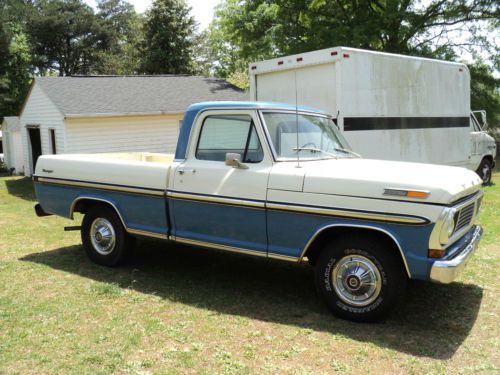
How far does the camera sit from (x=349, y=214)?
4.75 metres

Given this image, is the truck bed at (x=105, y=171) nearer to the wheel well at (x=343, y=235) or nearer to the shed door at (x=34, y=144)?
the wheel well at (x=343, y=235)

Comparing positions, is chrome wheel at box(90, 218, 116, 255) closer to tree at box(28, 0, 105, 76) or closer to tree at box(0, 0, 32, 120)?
tree at box(0, 0, 32, 120)

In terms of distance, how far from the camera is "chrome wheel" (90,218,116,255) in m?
6.72

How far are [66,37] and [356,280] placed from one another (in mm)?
49092

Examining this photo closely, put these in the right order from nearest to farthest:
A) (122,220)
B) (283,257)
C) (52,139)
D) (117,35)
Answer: (283,257) → (122,220) → (52,139) → (117,35)

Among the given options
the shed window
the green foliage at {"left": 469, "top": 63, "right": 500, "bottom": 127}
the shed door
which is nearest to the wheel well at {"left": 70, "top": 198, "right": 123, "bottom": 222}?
the shed window

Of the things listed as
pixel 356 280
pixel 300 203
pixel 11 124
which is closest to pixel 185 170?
pixel 300 203

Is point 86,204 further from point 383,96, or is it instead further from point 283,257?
point 383,96

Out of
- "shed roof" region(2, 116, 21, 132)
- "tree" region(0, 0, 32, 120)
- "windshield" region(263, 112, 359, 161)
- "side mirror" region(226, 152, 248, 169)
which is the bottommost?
"side mirror" region(226, 152, 248, 169)

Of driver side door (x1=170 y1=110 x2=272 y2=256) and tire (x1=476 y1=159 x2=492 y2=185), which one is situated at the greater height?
driver side door (x1=170 y1=110 x2=272 y2=256)

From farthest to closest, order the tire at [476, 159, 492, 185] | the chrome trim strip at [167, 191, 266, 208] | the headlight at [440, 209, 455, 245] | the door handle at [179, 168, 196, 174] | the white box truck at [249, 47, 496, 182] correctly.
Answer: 1. the tire at [476, 159, 492, 185]
2. the white box truck at [249, 47, 496, 182]
3. the door handle at [179, 168, 196, 174]
4. the chrome trim strip at [167, 191, 266, 208]
5. the headlight at [440, 209, 455, 245]

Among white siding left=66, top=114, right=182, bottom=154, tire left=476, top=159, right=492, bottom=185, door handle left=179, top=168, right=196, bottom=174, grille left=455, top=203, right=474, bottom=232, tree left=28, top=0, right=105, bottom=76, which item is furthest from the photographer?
tree left=28, top=0, right=105, bottom=76

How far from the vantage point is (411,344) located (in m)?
4.51

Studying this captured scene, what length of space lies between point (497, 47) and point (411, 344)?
20.9 meters
